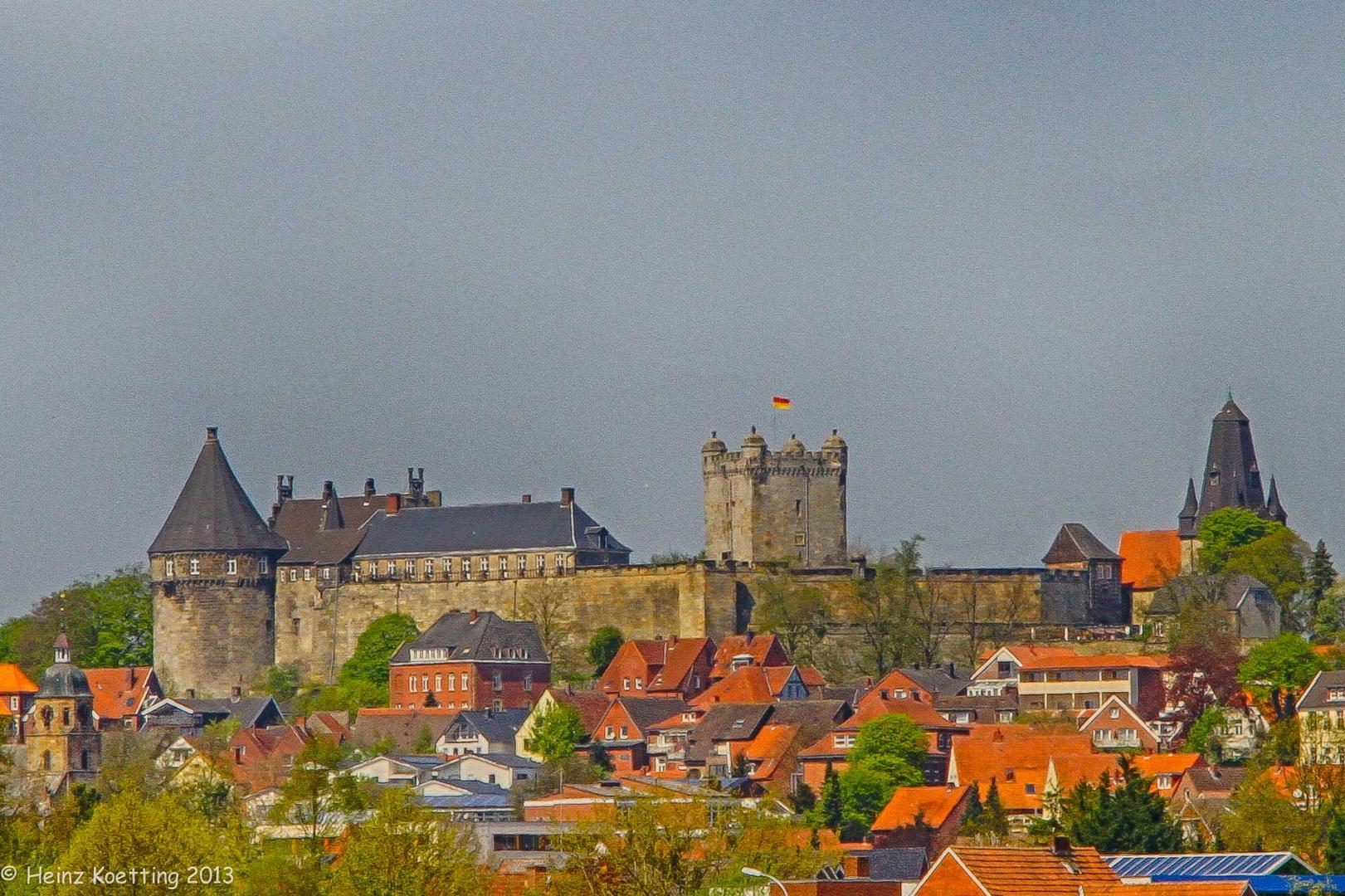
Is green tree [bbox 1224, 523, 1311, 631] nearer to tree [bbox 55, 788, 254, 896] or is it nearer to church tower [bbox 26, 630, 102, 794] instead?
church tower [bbox 26, 630, 102, 794]

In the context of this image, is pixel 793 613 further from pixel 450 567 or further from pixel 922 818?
pixel 922 818

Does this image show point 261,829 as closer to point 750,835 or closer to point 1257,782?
→ point 750,835

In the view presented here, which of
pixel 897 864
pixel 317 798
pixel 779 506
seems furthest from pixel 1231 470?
pixel 317 798

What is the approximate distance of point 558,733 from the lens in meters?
Result: 93.1

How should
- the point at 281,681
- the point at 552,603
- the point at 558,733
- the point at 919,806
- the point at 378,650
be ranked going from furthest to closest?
1. the point at 281,681
2. the point at 378,650
3. the point at 552,603
4. the point at 558,733
5. the point at 919,806

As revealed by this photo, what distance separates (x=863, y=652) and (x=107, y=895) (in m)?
59.9

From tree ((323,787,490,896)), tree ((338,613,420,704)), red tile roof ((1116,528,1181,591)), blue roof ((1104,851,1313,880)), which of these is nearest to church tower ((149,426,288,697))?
tree ((338,613,420,704))

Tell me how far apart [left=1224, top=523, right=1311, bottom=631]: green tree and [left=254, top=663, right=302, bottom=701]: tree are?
29959mm

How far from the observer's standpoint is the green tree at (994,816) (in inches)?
2943

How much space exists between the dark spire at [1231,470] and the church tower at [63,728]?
39.2 m

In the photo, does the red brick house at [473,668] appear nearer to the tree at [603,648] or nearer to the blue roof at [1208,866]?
the tree at [603,648]

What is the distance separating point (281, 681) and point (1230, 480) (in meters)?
33.9

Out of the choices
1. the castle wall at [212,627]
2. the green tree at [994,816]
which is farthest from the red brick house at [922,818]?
the castle wall at [212,627]

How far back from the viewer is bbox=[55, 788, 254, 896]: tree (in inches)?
1853
